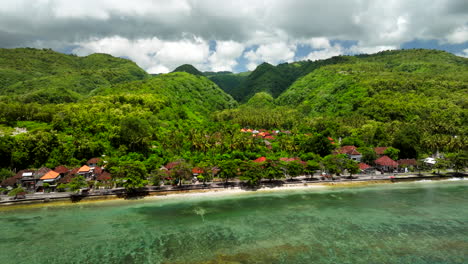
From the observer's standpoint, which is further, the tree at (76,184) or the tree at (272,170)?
the tree at (272,170)

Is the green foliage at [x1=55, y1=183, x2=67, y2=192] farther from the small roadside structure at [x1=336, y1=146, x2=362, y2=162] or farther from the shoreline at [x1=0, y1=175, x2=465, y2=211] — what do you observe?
the small roadside structure at [x1=336, y1=146, x2=362, y2=162]

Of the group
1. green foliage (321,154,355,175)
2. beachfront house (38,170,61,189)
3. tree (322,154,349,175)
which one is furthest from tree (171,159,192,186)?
tree (322,154,349,175)

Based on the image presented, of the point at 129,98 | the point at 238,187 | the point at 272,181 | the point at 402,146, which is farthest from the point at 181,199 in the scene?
the point at 129,98

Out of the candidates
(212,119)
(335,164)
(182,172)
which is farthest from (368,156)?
(212,119)

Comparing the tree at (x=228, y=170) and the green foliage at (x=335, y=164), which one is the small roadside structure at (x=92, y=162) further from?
the green foliage at (x=335, y=164)

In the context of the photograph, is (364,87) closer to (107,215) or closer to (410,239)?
(410,239)

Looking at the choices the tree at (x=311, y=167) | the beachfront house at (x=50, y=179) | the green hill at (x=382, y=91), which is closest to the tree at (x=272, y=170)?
the tree at (x=311, y=167)
